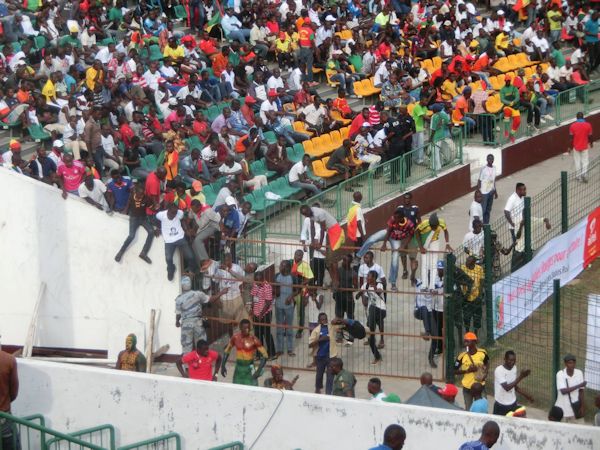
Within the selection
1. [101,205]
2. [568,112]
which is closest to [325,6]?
[568,112]

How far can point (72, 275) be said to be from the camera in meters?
21.3

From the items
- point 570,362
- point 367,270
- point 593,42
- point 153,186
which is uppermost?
point 593,42

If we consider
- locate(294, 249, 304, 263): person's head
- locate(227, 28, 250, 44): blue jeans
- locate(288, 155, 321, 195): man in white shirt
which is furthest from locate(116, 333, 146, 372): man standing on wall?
locate(227, 28, 250, 44): blue jeans

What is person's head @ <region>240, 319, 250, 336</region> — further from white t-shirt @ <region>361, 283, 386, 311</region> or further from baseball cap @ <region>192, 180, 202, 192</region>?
baseball cap @ <region>192, 180, 202, 192</region>

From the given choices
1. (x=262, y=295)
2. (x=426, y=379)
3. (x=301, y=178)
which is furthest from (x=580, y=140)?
(x=426, y=379)

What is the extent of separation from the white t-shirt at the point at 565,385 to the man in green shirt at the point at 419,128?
9.34 metres

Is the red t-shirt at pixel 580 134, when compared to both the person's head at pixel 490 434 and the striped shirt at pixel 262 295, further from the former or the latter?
the person's head at pixel 490 434

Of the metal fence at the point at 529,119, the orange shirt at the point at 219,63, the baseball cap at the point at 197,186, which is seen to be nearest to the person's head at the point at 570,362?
the baseball cap at the point at 197,186

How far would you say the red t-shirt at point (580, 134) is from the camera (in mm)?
27578

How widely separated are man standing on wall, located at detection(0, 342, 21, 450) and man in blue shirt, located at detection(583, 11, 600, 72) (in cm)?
2183

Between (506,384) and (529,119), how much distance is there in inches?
516

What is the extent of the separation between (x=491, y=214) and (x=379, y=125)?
2569 millimetres

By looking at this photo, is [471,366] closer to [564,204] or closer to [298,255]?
[298,255]

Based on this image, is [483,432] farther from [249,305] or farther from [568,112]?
[568,112]
